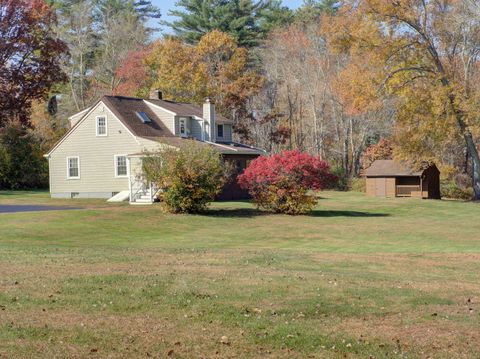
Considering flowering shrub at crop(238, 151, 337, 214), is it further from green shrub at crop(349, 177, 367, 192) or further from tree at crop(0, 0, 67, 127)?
green shrub at crop(349, 177, 367, 192)

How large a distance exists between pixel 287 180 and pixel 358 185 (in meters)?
27.9

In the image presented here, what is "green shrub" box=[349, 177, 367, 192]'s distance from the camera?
61.0 meters

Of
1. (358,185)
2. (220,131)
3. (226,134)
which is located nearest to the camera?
(220,131)

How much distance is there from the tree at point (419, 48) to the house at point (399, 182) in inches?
183

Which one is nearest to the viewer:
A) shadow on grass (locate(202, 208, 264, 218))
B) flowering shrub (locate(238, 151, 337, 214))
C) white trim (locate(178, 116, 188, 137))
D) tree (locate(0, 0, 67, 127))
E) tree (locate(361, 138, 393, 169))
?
shadow on grass (locate(202, 208, 264, 218))

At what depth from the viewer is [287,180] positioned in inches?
1369

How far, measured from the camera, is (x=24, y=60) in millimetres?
43875

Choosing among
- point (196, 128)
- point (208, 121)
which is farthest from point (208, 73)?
point (208, 121)

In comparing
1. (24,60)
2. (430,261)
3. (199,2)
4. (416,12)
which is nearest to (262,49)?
(199,2)

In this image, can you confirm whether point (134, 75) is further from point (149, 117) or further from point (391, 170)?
point (391, 170)

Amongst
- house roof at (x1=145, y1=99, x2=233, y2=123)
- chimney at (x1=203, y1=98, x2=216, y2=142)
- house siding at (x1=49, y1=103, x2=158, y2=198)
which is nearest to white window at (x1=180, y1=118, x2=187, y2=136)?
house roof at (x1=145, y1=99, x2=233, y2=123)

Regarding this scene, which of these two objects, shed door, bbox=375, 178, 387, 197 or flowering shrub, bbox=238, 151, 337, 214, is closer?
flowering shrub, bbox=238, 151, 337, 214

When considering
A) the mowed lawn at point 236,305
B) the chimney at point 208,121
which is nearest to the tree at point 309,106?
the chimney at point 208,121

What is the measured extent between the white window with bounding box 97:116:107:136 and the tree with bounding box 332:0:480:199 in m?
16.2
